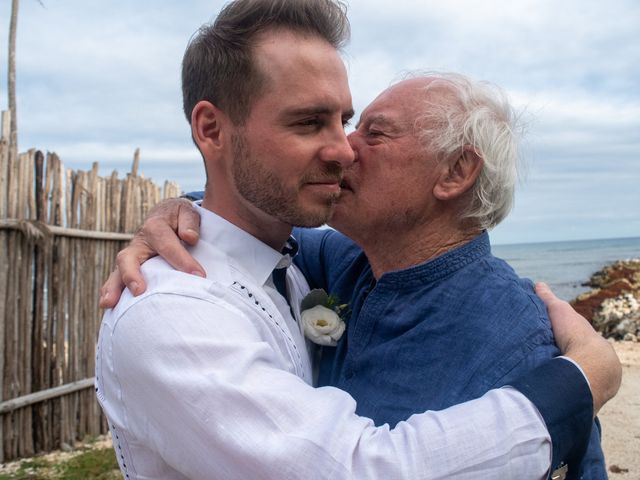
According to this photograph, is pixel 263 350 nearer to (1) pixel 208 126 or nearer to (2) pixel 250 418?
(2) pixel 250 418

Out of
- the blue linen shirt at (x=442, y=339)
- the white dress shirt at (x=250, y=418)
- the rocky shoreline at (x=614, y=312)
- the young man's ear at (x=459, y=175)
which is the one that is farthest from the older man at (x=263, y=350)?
the rocky shoreline at (x=614, y=312)

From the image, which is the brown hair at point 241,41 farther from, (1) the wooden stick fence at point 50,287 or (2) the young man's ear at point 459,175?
(1) the wooden stick fence at point 50,287

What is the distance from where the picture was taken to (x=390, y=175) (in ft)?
8.59

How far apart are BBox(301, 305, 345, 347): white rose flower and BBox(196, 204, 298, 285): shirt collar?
236mm

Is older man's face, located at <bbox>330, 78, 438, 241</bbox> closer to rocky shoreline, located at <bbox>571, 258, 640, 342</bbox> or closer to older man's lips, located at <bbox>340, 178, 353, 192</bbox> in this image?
older man's lips, located at <bbox>340, 178, 353, 192</bbox>

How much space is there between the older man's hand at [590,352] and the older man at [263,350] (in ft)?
0.04

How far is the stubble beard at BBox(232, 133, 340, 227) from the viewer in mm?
2270

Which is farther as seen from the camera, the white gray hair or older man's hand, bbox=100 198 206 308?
the white gray hair

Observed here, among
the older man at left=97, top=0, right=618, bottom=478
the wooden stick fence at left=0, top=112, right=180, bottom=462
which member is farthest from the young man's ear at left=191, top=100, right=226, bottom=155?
the wooden stick fence at left=0, top=112, right=180, bottom=462

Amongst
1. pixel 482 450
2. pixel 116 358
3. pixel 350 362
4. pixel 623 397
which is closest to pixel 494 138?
pixel 350 362

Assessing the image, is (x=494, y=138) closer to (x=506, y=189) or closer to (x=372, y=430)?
(x=506, y=189)

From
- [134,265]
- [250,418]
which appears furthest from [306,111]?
[250,418]

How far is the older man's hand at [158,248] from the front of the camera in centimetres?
207

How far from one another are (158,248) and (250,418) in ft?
2.61
